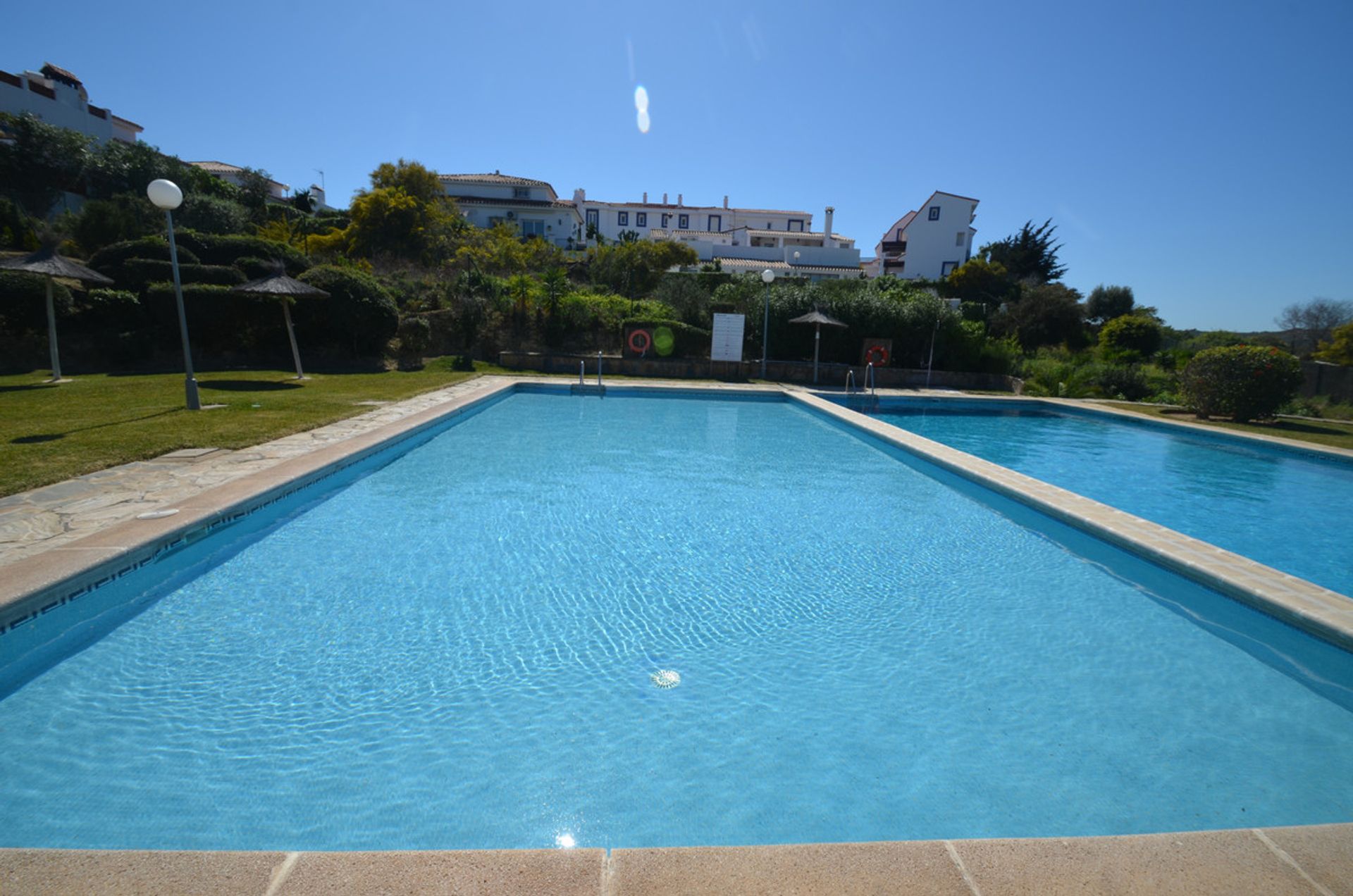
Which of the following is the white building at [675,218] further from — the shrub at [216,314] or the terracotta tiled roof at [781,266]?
the shrub at [216,314]

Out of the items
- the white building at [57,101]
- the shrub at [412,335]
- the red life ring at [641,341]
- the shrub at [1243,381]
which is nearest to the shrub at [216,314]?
the shrub at [412,335]

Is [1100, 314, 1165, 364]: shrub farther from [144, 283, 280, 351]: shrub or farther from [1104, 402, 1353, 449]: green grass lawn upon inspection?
[144, 283, 280, 351]: shrub

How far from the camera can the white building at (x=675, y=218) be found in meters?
55.6

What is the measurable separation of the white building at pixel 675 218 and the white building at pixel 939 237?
13.5 meters

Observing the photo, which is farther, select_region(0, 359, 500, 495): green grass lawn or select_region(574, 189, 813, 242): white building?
select_region(574, 189, 813, 242): white building

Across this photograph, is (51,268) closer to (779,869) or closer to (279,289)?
(279,289)

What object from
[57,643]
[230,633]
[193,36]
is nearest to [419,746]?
[230,633]

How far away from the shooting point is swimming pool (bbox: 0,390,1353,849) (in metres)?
2.42

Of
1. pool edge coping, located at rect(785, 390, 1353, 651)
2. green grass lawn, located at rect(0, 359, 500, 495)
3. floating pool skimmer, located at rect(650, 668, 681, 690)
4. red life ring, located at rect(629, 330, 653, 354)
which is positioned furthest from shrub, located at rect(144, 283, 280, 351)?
pool edge coping, located at rect(785, 390, 1353, 651)

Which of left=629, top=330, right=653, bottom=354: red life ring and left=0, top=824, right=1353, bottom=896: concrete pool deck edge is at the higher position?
left=629, top=330, right=653, bottom=354: red life ring

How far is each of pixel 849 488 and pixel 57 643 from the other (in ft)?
22.9

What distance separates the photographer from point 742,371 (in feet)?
57.9

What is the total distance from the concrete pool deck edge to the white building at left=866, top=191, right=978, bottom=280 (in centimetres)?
4730

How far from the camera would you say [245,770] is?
2.54 m
